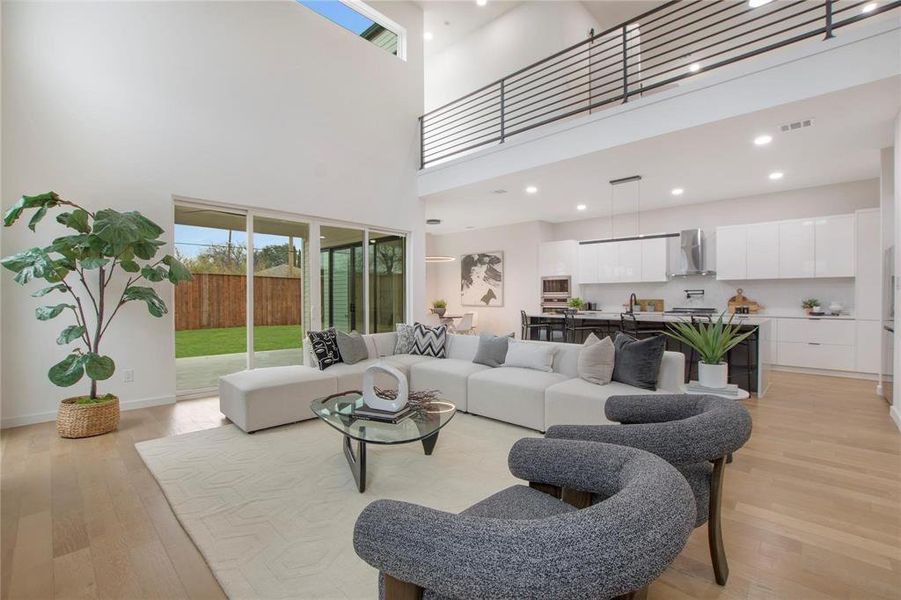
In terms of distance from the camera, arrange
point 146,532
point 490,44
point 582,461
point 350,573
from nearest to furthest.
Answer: point 582,461 < point 350,573 < point 146,532 < point 490,44

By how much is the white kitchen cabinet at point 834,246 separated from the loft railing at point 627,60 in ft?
8.51

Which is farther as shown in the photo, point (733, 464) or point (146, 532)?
point (733, 464)

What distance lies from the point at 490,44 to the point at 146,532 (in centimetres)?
802

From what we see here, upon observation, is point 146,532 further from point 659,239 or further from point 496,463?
point 659,239

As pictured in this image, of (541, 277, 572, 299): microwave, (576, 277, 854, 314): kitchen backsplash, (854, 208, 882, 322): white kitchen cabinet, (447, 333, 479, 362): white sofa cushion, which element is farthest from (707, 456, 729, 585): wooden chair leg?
(541, 277, 572, 299): microwave

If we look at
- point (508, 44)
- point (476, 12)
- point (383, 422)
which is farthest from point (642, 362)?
point (476, 12)

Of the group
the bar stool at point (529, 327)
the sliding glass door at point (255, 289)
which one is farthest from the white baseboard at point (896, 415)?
the sliding glass door at point (255, 289)

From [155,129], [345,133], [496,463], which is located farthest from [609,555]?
[345,133]

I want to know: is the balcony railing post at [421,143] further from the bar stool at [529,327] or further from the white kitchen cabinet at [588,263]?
the white kitchen cabinet at [588,263]

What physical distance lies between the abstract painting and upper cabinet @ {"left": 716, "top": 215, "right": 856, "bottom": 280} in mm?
4364

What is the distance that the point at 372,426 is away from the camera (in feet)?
8.38

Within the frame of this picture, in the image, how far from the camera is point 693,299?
7.46m

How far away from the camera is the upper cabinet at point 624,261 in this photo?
7.52 metres

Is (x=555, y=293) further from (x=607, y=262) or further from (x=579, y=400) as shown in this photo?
(x=579, y=400)
